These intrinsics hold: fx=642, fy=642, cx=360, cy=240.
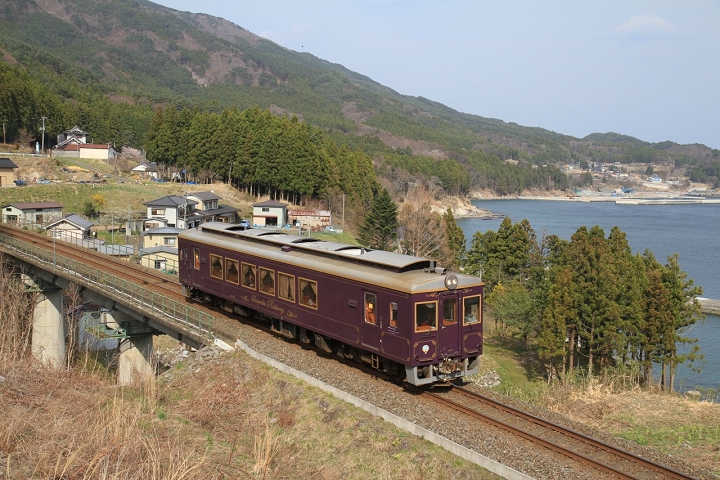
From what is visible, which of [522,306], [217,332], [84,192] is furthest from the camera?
[84,192]

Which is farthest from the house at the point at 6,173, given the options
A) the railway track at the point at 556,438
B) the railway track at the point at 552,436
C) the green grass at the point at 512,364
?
the railway track at the point at 556,438

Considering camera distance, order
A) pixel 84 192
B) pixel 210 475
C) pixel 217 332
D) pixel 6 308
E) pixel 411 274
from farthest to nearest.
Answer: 1. pixel 84 192
2. pixel 6 308
3. pixel 217 332
4. pixel 411 274
5. pixel 210 475

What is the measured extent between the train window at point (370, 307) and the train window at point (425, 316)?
1100 mm

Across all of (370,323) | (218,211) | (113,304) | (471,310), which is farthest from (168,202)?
(471,310)

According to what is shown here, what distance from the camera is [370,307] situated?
12.6 meters

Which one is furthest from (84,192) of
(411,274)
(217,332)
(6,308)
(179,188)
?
(411,274)

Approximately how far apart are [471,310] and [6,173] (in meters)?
50.6

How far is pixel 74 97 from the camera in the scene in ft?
310

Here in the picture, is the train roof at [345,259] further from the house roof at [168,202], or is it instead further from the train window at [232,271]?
the house roof at [168,202]

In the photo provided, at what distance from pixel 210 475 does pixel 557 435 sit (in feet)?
17.8

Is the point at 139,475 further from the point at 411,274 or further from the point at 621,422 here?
the point at 621,422

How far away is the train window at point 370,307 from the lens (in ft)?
40.8

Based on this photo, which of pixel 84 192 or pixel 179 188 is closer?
pixel 84 192

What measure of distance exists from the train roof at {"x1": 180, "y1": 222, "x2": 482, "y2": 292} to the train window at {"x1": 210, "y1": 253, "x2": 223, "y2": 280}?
0.42 metres
